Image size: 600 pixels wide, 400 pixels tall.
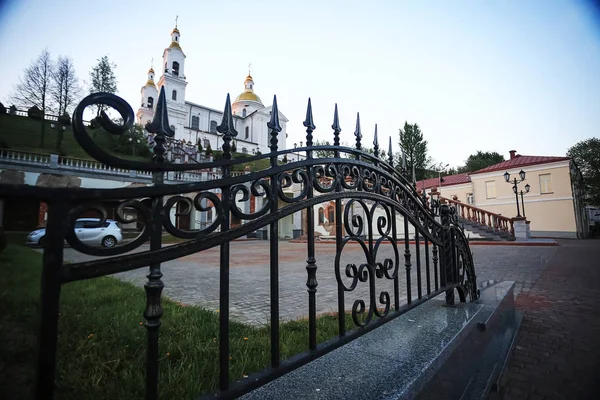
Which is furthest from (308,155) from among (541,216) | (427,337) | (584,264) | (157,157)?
(541,216)

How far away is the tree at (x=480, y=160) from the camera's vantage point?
4859cm

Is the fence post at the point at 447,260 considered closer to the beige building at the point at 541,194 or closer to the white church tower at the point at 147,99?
the beige building at the point at 541,194

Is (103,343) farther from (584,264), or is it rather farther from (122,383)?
(584,264)

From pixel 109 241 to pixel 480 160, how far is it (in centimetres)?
5864

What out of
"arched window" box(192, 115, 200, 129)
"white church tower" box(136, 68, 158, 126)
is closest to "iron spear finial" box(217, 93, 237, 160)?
"white church tower" box(136, 68, 158, 126)

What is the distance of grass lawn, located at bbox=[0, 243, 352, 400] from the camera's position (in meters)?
0.83

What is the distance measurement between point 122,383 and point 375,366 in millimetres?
1512

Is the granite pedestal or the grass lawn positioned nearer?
the grass lawn

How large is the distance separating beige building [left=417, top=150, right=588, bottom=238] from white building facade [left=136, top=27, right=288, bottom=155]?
2689 cm

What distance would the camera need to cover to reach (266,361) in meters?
2.10

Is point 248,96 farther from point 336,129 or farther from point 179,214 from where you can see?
point 179,214

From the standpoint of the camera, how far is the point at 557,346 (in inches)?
111

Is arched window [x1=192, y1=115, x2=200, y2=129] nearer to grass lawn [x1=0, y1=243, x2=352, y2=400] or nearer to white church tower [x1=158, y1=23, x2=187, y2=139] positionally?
white church tower [x1=158, y1=23, x2=187, y2=139]

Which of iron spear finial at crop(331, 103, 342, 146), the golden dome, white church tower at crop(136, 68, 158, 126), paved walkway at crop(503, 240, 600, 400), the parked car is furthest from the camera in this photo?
the golden dome
